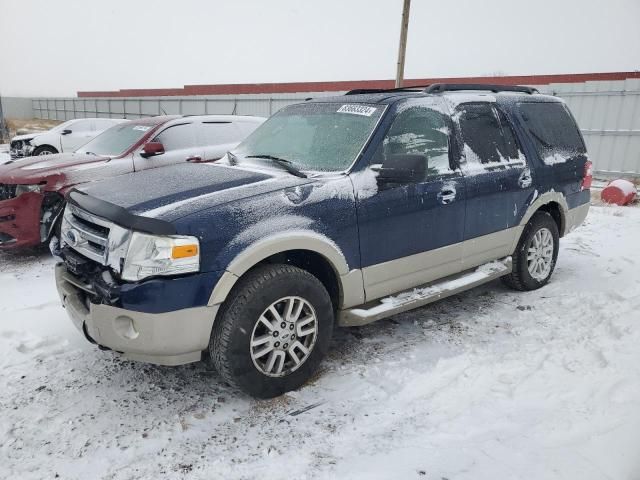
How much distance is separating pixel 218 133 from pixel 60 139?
822 cm

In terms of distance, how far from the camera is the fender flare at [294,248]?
265 cm

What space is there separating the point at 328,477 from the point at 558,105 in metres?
4.43

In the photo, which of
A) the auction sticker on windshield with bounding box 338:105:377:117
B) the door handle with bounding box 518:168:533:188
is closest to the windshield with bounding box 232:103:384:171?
the auction sticker on windshield with bounding box 338:105:377:117

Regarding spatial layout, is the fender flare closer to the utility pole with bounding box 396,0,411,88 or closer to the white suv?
the utility pole with bounding box 396,0,411,88

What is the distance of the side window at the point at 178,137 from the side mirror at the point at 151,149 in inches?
13.2

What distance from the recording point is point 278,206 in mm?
2863

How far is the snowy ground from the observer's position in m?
2.40

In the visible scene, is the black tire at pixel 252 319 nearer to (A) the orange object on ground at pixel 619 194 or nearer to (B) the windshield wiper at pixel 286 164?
(B) the windshield wiper at pixel 286 164

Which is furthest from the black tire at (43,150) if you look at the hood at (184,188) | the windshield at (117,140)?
the hood at (184,188)

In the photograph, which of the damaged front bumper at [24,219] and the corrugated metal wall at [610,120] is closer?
the damaged front bumper at [24,219]

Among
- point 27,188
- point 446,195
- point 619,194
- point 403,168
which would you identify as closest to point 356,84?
point 619,194

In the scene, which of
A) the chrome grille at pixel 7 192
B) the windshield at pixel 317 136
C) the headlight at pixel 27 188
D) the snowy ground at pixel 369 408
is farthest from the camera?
the chrome grille at pixel 7 192

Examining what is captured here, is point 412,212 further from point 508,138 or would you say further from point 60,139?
point 60,139

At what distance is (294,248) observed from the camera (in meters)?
2.89
